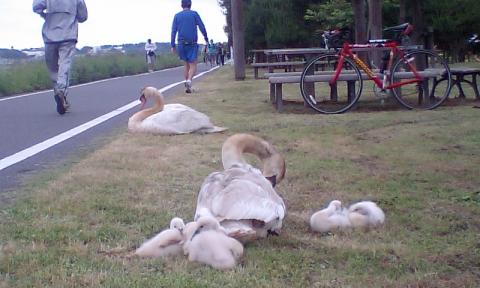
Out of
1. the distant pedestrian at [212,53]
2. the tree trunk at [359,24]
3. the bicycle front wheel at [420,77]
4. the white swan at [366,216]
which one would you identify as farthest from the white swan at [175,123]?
the distant pedestrian at [212,53]

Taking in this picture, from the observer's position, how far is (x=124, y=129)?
938 cm

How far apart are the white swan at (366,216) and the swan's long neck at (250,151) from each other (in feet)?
2.10

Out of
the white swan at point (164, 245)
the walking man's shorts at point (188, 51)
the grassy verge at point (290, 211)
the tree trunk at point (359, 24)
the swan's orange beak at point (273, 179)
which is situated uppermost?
the tree trunk at point (359, 24)

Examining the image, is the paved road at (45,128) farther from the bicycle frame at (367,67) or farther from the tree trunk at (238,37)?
the tree trunk at (238,37)

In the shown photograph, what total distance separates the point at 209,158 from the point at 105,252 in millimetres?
2921

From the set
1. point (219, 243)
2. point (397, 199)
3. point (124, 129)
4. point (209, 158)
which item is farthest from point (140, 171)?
point (124, 129)

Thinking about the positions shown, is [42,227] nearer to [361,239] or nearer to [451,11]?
[361,239]

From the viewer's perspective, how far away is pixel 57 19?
11.6 metres

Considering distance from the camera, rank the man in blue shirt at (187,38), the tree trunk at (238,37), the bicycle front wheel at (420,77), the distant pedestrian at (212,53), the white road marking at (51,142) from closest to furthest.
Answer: the white road marking at (51,142)
the bicycle front wheel at (420,77)
the man in blue shirt at (187,38)
the tree trunk at (238,37)
the distant pedestrian at (212,53)

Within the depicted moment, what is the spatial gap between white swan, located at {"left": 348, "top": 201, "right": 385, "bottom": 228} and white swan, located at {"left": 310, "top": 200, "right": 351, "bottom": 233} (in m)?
0.04

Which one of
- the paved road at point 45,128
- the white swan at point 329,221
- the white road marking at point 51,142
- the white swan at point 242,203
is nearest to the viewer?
the white swan at point 242,203

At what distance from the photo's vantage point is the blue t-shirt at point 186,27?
15.7m

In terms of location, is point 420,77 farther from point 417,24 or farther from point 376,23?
point 417,24

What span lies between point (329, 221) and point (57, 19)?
8323 mm
